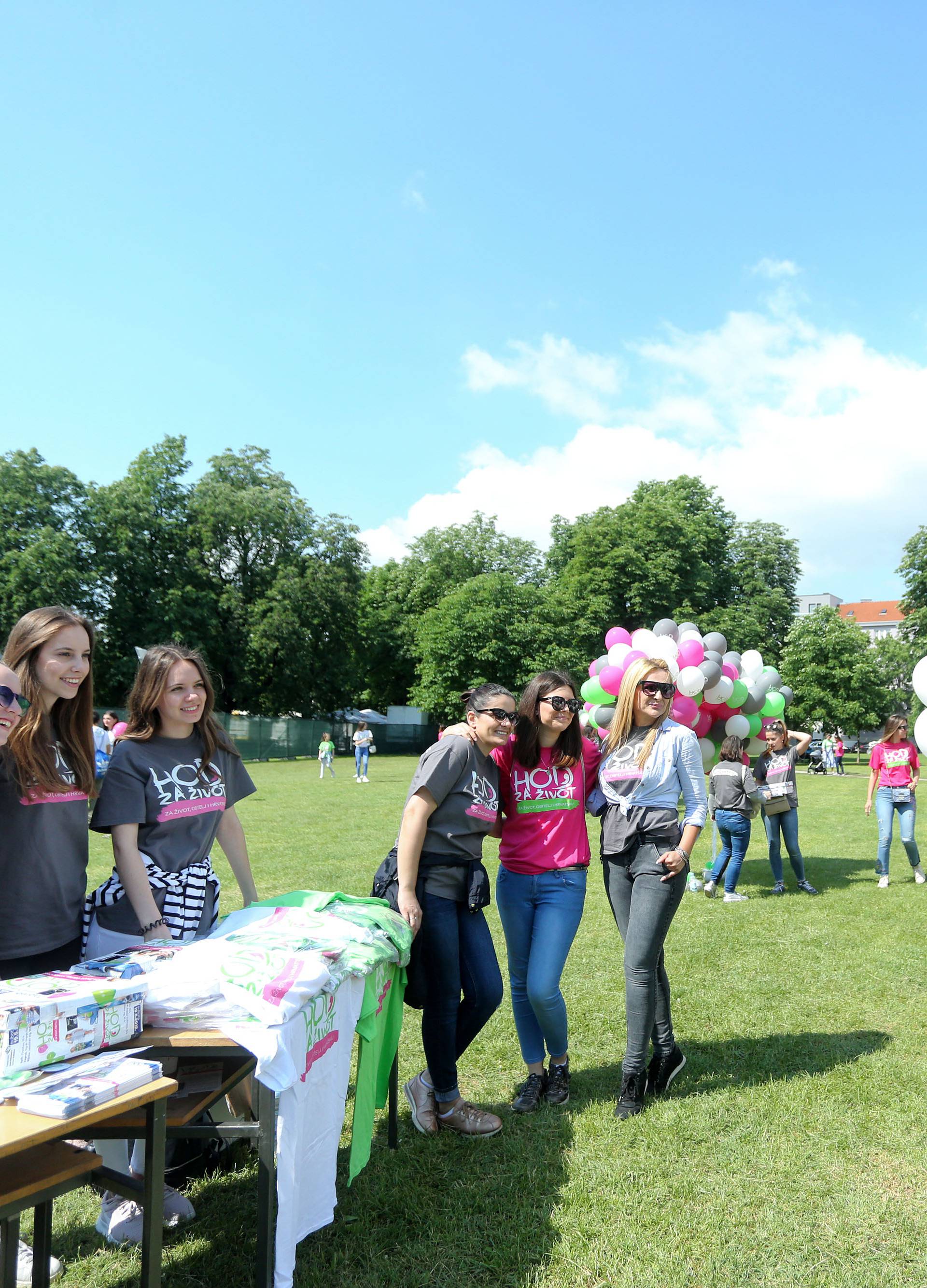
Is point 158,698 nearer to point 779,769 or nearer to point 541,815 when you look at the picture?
point 541,815

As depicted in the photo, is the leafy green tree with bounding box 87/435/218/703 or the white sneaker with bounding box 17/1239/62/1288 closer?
the white sneaker with bounding box 17/1239/62/1288

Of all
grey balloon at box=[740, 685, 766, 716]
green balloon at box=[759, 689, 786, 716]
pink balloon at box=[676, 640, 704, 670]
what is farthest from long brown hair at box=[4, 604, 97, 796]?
green balloon at box=[759, 689, 786, 716]

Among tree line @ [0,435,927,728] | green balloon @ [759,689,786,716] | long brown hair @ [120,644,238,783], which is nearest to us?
long brown hair @ [120,644,238,783]

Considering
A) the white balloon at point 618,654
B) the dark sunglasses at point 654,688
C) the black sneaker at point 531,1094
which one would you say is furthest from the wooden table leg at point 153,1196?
the white balloon at point 618,654

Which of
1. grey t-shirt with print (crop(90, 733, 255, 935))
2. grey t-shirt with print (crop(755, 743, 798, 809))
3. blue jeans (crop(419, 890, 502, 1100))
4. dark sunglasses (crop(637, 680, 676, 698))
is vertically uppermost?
dark sunglasses (crop(637, 680, 676, 698))

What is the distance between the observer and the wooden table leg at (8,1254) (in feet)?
7.66

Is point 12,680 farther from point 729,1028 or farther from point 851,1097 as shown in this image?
point 729,1028

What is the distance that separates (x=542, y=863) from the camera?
3.95m

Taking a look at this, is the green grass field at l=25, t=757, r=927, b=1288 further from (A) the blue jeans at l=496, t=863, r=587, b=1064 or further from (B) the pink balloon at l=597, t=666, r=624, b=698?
(B) the pink balloon at l=597, t=666, r=624, b=698

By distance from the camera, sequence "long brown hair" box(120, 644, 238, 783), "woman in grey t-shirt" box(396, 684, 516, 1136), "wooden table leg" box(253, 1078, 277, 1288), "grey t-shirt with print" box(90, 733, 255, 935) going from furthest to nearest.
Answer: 1. "woman in grey t-shirt" box(396, 684, 516, 1136)
2. "long brown hair" box(120, 644, 238, 783)
3. "grey t-shirt with print" box(90, 733, 255, 935)
4. "wooden table leg" box(253, 1078, 277, 1288)

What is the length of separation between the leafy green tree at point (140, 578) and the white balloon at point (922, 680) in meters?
33.5

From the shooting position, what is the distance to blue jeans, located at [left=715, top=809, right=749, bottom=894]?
8.92m

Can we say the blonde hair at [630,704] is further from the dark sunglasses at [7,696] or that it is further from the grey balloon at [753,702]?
the grey balloon at [753,702]

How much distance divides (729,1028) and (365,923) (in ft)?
9.94
